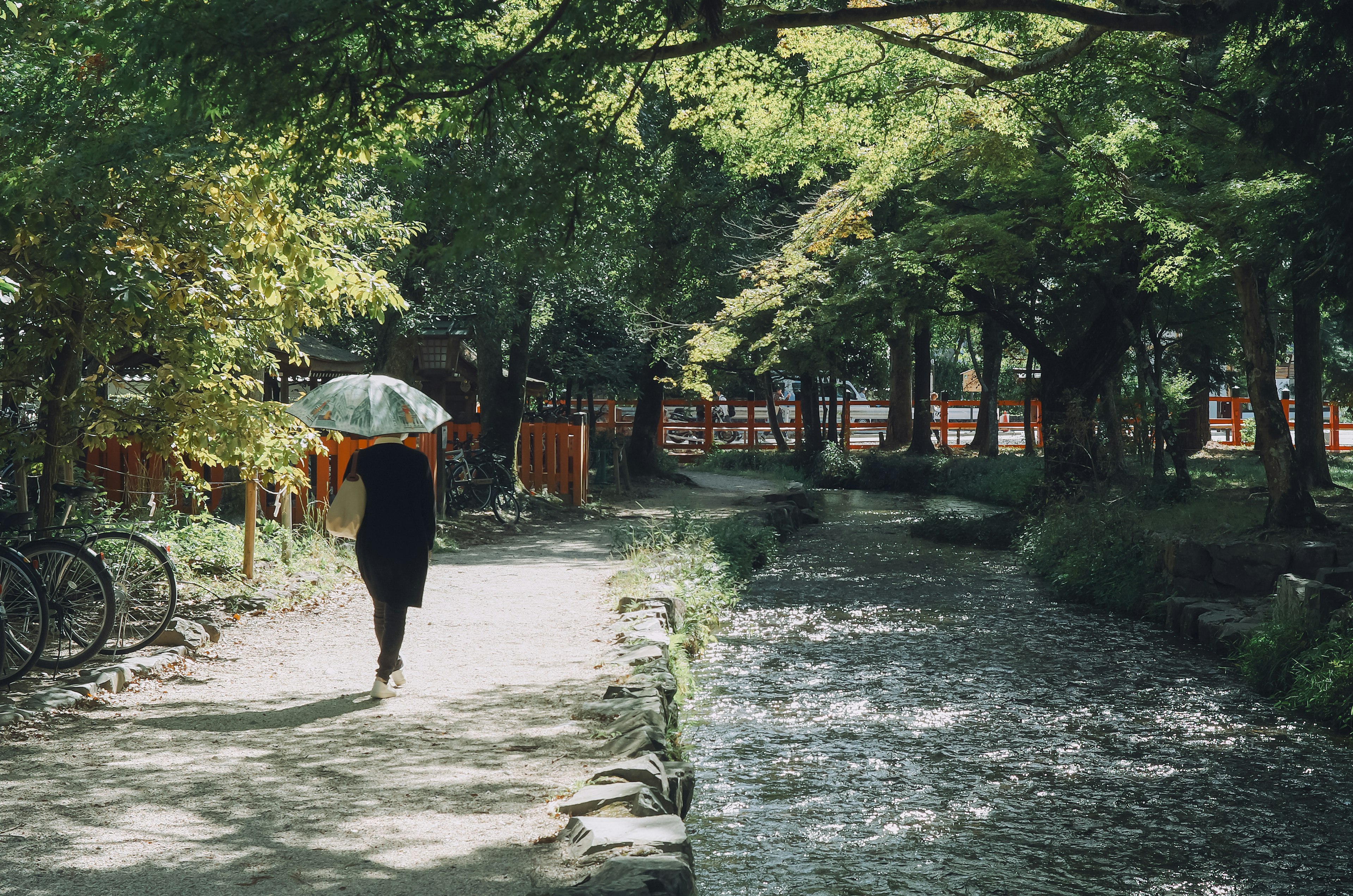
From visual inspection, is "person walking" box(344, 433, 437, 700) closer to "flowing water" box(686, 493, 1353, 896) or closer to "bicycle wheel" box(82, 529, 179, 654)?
"bicycle wheel" box(82, 529, 179, 654)

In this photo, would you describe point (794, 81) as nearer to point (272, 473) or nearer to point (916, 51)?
point (916, 51)

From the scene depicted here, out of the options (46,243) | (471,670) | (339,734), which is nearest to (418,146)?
(46,243)

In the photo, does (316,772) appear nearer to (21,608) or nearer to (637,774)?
(637,774)

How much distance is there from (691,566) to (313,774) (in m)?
6.86

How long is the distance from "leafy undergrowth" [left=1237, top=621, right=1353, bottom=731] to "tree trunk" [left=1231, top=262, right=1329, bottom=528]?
9.62 ft

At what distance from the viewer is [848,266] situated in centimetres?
1788

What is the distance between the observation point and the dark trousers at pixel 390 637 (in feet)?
20.6

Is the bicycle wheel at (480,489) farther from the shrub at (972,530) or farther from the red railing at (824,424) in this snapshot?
the red railing at (824,424)

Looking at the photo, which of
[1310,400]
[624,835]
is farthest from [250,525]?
[1310,400]

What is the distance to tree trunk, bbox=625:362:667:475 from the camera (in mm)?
25062

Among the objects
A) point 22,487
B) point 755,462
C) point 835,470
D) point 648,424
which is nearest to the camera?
point 22,487

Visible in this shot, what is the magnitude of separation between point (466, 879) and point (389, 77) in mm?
4498

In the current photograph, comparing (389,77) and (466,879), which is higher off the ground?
(389,77)

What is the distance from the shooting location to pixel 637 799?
14.0 feet
